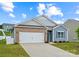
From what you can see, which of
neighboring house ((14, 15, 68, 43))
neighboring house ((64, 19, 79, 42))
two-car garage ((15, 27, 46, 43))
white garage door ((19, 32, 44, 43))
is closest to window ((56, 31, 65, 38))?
neighboring house ((14, 15, 68, 43))

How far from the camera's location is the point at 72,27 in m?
32.2

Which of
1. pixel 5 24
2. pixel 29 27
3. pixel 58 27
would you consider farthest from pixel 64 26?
pixel 5 24

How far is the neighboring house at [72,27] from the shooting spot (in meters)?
31.7

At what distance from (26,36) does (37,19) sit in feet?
17.2

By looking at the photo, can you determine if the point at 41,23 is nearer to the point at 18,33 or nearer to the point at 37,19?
the point at 37,19

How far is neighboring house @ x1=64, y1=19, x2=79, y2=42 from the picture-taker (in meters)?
31.7

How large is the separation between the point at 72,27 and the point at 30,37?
741 cm

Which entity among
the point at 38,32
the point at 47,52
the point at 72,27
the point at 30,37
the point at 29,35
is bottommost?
the point at 47,52

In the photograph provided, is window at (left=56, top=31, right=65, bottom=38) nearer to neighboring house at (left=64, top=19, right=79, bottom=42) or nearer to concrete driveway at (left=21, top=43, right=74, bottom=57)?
neighboring house at (left=64, top=19, right=79, bottom=42)

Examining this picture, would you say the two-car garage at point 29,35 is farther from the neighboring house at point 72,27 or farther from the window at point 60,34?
the neighboring house at point 72,27

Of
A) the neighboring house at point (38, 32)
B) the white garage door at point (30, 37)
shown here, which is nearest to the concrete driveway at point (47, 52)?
the white garage door at point (30, 37)

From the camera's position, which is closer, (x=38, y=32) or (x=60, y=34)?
(x=38, y=32)

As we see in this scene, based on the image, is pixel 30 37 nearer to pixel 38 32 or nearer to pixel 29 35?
pixel 29 35

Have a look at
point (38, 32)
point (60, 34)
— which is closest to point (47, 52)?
point (38, 32)
